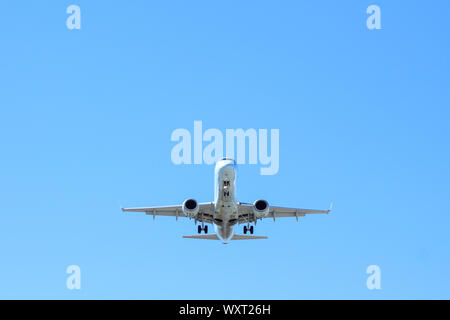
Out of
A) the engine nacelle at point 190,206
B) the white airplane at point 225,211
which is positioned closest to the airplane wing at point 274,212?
the white airplane at point 225,211

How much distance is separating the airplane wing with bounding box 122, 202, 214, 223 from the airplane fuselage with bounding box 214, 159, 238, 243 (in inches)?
27.0

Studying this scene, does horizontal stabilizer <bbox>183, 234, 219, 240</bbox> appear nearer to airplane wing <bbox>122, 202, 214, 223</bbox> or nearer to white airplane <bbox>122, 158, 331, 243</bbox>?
white airplane <bbox>122, 158, 331, 243</bbox>

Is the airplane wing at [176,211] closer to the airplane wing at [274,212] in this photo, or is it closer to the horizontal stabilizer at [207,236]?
the horizontal stabilizer at [207,236]

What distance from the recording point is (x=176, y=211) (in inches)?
2771

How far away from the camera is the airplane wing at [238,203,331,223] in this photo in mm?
68250

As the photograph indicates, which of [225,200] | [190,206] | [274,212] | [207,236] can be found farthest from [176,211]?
[274,212]

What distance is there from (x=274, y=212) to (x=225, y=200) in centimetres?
936

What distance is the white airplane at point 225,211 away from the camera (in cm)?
6219

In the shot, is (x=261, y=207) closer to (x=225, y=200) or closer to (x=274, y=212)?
(x=225, y=200)

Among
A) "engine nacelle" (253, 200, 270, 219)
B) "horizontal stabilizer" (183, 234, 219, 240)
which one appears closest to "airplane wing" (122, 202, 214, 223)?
"horizontal stabilizer" (183, 234, 219, 240)
